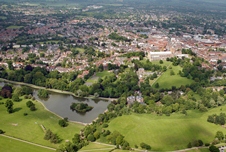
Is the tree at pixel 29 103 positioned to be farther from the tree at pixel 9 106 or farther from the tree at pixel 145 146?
the tree at pixel 145 146

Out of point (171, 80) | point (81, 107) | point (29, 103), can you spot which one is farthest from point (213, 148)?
point (29, 103)

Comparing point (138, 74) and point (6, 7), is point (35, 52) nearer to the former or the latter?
point (138, 74)

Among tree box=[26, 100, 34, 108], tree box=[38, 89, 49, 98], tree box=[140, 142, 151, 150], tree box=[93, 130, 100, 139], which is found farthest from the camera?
tree box=[38, 89, 49, 98]

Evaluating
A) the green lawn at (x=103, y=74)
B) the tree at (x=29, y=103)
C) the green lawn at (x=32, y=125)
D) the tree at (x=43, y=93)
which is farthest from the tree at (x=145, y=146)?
the green lawn at (x=103, y=74)

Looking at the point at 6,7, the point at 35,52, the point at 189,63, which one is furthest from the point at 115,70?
the point at 6,7

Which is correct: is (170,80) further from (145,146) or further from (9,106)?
(9,106)

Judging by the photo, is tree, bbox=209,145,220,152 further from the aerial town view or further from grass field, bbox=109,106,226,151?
grass field, bbox=109,106,226,151

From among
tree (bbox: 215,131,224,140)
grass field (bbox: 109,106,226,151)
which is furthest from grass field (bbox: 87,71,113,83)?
tree (bbox: 215,131,224,140)
